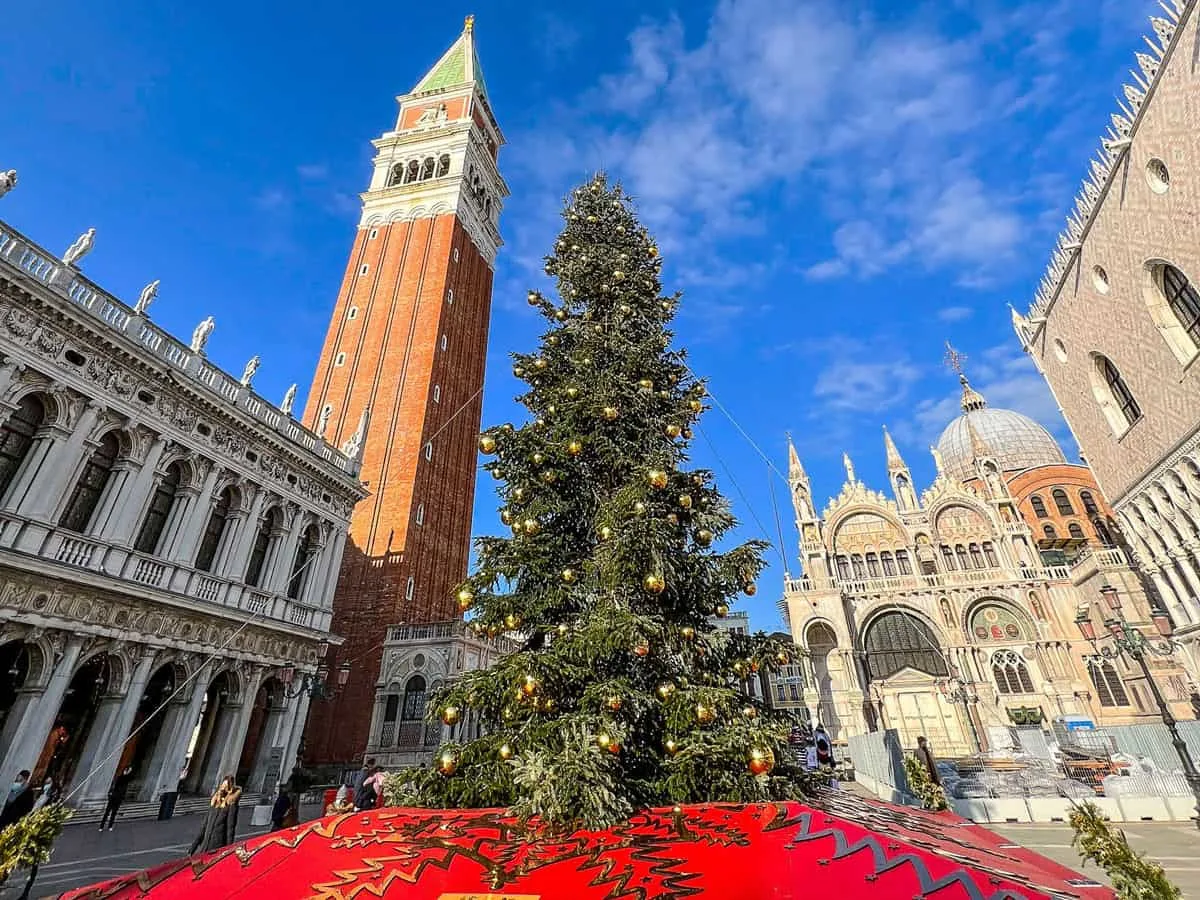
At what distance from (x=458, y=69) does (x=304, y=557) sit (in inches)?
1679

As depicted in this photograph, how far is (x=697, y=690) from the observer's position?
16.7ft

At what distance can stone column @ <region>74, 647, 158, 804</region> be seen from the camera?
1308 cm

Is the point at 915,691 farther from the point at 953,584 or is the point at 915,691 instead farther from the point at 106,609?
the point at 106,609

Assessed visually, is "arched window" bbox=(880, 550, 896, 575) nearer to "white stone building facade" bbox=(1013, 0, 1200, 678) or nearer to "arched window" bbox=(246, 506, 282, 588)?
"white stone building facade" bbox=(1013, 0, 1200, 678)

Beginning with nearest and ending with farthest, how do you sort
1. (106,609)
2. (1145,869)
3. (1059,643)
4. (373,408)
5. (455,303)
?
(1145,869)
(106,609)
(373,408)
(1059,643)
(455,303)

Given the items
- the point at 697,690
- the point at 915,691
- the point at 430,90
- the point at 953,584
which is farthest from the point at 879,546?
the point at 430,90

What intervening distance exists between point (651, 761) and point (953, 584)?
37454 mm

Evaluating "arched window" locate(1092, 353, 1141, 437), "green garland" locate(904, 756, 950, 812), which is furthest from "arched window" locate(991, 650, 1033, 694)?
"green garland" locate(904, 756, 950, 812)

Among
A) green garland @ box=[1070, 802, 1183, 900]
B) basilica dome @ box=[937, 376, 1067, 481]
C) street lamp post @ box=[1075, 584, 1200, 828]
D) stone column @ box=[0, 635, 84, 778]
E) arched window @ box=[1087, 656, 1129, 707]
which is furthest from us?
basilica dome @ box=[937, 376, 1067, 481]

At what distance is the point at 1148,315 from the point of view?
19484mm

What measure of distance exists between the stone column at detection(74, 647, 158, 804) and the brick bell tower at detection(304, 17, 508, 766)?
9.54 metres

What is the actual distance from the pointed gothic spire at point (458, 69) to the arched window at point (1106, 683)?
5657 centimetres

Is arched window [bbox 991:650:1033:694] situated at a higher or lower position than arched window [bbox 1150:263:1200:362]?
lower

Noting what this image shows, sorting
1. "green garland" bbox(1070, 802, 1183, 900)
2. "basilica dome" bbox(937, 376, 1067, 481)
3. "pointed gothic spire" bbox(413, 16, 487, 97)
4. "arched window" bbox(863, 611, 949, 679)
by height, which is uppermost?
"pointed gothic spire" bbox(413, 16, 487, 97)
